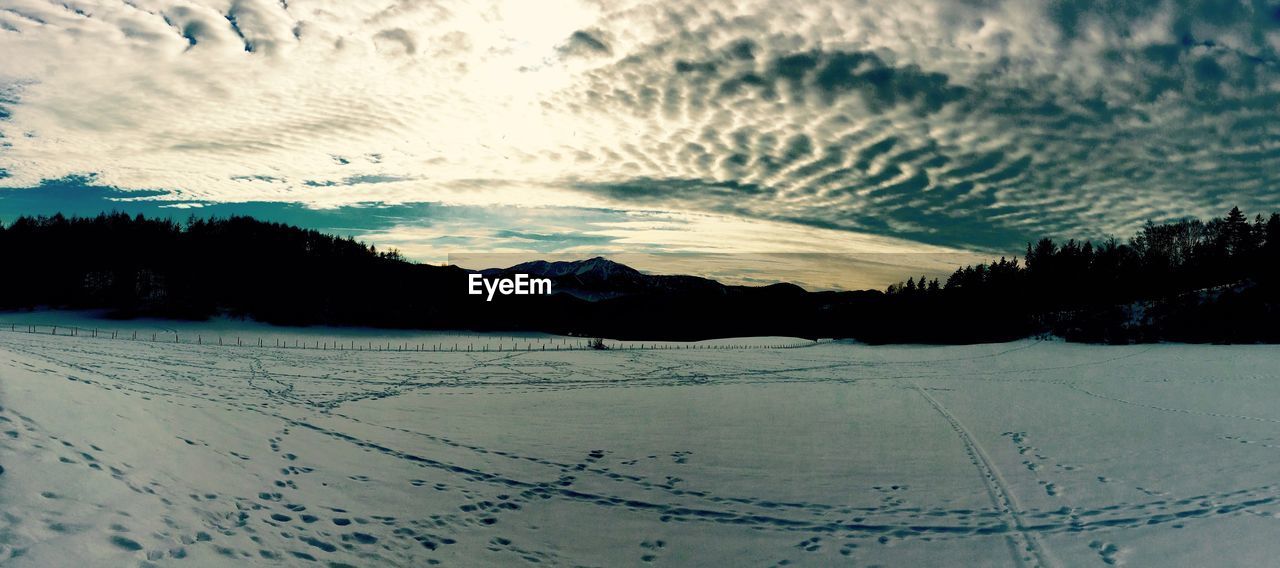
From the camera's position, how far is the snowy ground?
8.00 m

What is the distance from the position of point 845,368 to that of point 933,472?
30955 millimetres

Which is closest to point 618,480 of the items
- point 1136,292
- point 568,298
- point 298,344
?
point 298,344

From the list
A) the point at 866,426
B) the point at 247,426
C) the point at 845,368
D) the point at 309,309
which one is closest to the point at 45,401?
the point at 247,426

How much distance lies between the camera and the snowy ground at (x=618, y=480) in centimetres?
800

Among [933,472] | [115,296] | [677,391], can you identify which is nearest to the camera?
[933,472]

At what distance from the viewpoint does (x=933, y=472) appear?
1295 centimetres

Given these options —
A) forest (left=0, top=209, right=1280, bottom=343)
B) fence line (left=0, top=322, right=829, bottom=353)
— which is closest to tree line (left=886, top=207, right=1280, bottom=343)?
forest (left=0, top=209, right=1280, bottom=343)

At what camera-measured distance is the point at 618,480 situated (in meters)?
12.3

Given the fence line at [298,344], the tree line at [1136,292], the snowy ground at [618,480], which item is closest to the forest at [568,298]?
the tree line at [1136,292]

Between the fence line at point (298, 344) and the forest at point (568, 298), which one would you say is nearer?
the fence line at point (298, 344)

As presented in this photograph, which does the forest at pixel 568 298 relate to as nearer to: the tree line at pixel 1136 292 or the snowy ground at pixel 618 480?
the tree line at pixel 1136 292

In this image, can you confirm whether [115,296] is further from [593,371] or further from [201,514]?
[201,514]

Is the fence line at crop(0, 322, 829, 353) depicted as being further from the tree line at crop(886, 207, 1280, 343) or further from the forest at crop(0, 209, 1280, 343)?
the tree line at crop(886, 207, 1280, 343)

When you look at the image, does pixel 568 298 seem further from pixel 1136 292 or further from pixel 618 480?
pixel 618 480
